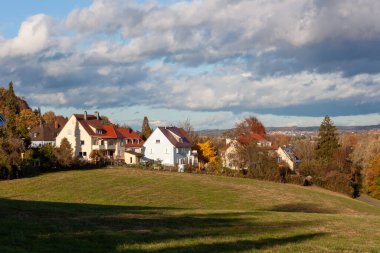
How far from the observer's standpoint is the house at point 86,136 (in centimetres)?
9075

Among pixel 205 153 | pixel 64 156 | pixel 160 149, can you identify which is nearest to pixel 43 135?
pixel 160 149

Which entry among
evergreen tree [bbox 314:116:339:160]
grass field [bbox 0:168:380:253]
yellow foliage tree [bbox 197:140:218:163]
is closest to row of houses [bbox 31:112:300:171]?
yellow foliage tree [bbox 197:140:218:163]

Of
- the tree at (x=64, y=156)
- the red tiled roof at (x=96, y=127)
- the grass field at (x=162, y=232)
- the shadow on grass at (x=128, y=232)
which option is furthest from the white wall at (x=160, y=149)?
the shadow on grass at (x=128, y=232)

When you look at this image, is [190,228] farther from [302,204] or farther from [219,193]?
[219,193]

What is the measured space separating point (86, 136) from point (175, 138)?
17007 mm

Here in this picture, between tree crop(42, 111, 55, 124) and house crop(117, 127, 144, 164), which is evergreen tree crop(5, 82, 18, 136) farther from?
tree crop(42, 111, 55, 124)

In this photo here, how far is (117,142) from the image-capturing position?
97.0 m

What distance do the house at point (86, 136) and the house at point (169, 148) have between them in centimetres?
689

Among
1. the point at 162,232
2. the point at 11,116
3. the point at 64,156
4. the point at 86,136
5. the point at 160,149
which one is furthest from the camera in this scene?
the point at 160,149

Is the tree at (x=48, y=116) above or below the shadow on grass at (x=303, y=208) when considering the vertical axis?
above

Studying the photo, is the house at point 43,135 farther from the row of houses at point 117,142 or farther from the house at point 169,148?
the house at point 169,148

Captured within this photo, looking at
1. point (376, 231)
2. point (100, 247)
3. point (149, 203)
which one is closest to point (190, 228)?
point (100, 247)

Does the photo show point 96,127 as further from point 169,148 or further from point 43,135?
point 43,135

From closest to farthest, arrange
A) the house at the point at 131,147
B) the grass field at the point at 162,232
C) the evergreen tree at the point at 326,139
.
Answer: the grass field at the point at 162,232 → the evergreen tree at the point at 326,139 → the house at the point at 131,147
